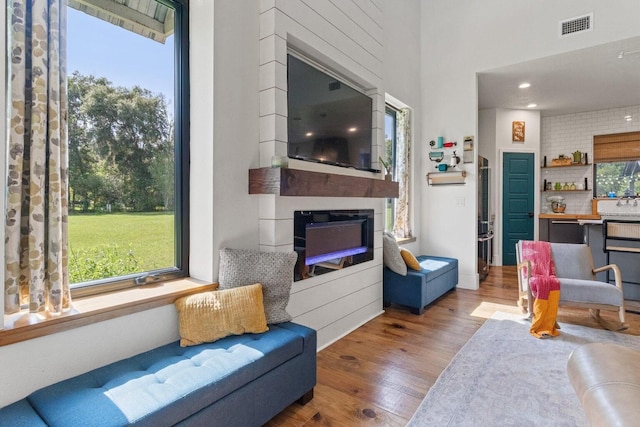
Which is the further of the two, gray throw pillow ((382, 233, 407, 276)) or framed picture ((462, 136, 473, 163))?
framed picture ((462, 136, 473, 163))

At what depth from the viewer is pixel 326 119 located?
115 inches

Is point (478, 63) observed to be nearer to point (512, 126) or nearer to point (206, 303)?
point (512, 126)

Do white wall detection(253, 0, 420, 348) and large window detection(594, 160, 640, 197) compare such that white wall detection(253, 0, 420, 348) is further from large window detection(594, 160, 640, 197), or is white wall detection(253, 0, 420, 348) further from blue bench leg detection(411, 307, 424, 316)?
large window detection(594, 160, 640, 197)

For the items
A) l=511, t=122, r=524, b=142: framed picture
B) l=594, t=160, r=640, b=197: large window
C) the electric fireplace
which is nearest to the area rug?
the electric fireplace

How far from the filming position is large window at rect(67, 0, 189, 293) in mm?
1820

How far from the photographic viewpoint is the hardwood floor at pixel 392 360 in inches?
74.7

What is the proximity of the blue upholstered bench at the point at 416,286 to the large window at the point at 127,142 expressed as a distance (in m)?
2.24

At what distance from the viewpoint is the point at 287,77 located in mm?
2531

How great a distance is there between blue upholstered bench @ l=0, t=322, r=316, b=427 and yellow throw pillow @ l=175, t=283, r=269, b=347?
0.04m

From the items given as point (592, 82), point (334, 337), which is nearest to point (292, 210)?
point (334, 337)

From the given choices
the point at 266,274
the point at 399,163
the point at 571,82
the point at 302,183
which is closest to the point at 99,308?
the point at 266,274

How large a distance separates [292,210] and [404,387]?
4.52 feet

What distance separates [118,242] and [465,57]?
4721 mm

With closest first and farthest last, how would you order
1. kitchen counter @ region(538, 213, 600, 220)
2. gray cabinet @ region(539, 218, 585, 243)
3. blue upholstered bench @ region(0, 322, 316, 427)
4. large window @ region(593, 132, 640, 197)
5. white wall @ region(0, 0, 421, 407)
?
blue upholstered bench @ region(0, 322, 316, 427) → white wall @ region(0, 0, 421, 407) → kitchen counter @ region(538, 213, 600, 220) → gray cabinet @ region(539, 218, 585, 243) → large window @ region(593, 132, 640, 197)
